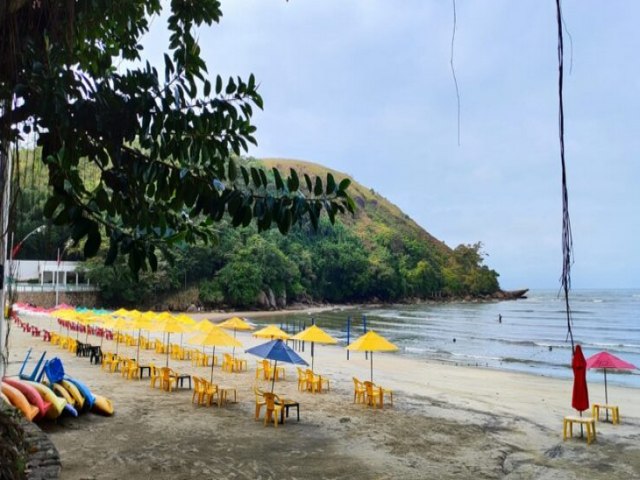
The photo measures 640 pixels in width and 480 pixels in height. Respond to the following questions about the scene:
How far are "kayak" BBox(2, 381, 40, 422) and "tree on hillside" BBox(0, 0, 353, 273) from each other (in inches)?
234

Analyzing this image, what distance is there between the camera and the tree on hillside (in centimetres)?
290

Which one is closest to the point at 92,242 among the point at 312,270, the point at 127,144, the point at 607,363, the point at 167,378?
the point at 127,144

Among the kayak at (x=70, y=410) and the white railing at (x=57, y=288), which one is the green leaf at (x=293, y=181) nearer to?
the kayak at (x=70, y=410)

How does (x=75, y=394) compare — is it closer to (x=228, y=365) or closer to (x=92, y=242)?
(x=92, y=242)

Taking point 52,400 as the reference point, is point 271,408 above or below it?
below

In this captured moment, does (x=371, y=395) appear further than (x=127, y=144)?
Yes

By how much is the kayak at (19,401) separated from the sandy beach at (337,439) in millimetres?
538

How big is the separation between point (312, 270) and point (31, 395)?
232ft

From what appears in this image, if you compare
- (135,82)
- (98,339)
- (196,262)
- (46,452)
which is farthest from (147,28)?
(196,262)

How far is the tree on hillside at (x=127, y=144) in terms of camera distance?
2.90 m

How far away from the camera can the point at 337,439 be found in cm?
927

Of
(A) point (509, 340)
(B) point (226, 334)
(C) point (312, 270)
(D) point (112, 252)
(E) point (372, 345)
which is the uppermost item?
(C) point (312, 270)

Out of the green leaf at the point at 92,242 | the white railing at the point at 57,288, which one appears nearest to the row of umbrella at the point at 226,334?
the green leaf at the point at 92,242

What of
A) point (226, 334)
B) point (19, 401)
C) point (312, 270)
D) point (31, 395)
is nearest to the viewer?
point (19, 401)
